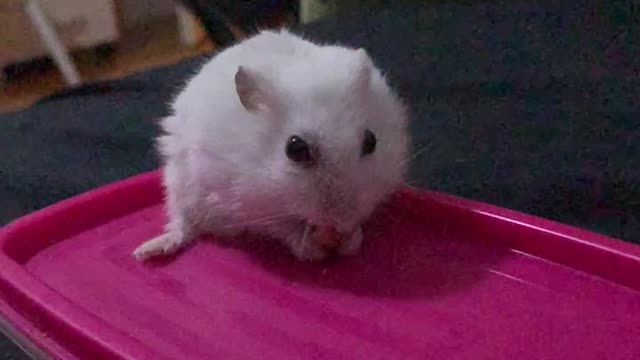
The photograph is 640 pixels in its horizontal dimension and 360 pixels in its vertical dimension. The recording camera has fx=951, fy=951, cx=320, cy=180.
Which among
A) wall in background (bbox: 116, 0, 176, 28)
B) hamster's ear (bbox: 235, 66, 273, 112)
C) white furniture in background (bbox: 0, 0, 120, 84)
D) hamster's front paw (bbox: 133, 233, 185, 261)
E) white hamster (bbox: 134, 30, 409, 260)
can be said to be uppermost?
hamster's ear (bbox: 235, 66, 273, 112)

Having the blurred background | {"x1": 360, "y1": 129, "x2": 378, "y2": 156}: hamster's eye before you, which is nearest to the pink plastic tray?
{"x1": 360, "y1": 129, "x2": 378, "y2": 156}: hamster's eye

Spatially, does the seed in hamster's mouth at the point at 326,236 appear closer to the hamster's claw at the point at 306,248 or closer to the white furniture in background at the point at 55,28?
the hamster's claw at the point at 306,248

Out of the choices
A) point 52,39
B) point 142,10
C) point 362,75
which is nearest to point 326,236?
point 362,75

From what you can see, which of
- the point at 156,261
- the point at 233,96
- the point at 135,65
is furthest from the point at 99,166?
the point at 135,65

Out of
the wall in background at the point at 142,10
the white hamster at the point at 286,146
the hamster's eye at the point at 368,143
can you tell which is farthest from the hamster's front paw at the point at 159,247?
the wall in background at the point at 142,10

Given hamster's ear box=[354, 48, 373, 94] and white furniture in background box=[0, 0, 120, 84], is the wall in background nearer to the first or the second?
white furniture in background box=[0, 0, 120, 84]

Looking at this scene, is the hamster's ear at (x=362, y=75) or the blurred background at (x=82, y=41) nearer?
Result: the hamster's ear at (x=362, y=75)

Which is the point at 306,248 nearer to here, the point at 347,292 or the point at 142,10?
the point at 347,292
